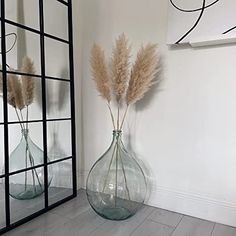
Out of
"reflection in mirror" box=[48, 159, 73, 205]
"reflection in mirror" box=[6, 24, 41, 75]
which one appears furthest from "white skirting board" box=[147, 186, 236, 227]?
"reflection in mirror" box=[6, 24, 41, 75]

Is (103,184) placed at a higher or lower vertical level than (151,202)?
higher

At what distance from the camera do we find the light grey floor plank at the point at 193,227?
1414 millimetres

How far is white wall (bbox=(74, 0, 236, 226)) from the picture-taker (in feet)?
4.91

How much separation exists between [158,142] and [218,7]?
0.91 meters

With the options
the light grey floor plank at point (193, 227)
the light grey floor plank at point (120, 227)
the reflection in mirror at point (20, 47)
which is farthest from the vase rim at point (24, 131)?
the light grey floor plank at point (193, 227)

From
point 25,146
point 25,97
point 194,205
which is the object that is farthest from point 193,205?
point 25,97

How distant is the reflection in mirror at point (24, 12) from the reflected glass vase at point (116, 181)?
0.89 m

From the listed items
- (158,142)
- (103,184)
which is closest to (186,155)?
(158,142)

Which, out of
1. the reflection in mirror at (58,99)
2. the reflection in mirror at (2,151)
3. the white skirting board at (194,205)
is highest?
the reflection in mirror at (58,99)

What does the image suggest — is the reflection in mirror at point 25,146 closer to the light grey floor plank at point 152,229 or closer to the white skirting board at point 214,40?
the light grey floor plank at point 152,229

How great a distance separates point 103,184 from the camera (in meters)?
1.66

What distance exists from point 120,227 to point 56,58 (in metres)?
1.20

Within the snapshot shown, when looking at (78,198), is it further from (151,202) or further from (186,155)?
(186,155)

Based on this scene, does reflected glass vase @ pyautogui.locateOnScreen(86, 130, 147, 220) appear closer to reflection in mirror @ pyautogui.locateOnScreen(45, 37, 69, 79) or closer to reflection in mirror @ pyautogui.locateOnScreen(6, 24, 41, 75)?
reflection in mirror @ pyautogui.locateOnScreen(45, 37, 69, 79)
